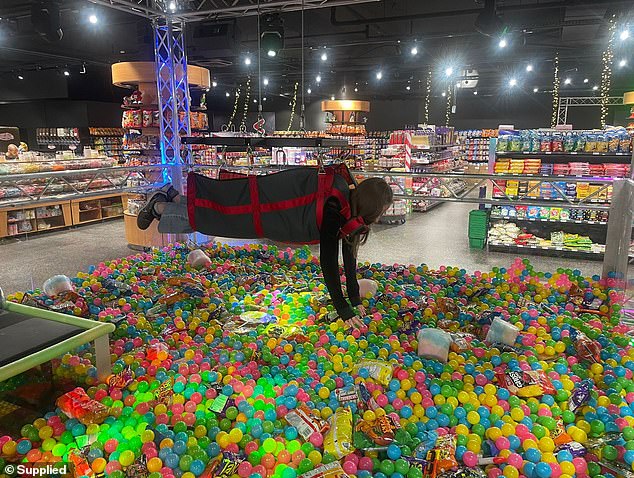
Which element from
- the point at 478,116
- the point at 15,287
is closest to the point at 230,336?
the point at 15,287

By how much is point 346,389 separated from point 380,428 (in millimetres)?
338

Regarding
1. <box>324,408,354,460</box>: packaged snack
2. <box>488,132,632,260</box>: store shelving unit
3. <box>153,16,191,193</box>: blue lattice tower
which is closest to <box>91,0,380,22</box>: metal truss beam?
<box>153,16,191,193</box>: blue lattice tower

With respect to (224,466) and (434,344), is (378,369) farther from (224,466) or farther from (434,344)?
(224,466)

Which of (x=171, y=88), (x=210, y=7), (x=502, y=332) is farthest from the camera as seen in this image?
(x=171, y=88)

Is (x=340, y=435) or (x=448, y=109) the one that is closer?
(x=340, y=435)

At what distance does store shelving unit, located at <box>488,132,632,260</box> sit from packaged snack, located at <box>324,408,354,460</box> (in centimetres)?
518

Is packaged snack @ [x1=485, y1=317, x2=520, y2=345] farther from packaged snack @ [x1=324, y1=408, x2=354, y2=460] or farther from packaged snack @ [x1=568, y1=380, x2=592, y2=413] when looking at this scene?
packaged snack @ [x1=324, y1=408, x2=354, y2=460]

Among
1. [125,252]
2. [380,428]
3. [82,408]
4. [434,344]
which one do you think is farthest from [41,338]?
[125,252]

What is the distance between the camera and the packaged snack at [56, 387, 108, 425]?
6.90 ft

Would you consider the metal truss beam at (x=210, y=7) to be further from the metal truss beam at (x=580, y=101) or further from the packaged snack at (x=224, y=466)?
the metal truss beam at (x=580, y=101)

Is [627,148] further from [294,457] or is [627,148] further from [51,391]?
[51,391]

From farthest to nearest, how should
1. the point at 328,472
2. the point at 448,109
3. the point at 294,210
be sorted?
the point at 448,109, the point at 294,210, the point at 328,472

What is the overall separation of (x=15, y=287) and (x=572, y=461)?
5.34 m

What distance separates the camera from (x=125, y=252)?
689 cm
